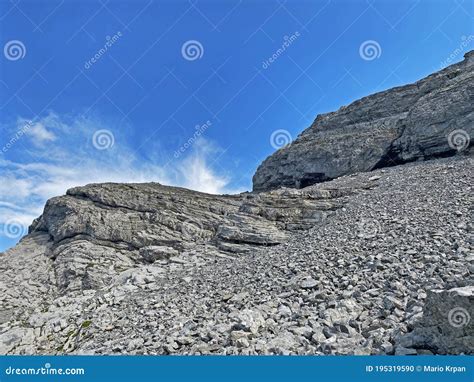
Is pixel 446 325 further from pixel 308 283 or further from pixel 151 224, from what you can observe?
pixel 151 224

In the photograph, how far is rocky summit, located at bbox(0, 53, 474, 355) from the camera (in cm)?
916

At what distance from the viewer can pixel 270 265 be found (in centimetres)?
1579

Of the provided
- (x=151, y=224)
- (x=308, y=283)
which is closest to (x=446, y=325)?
(x=308, y=283)

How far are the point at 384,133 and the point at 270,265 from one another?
101 feet

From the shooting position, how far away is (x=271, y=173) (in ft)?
157

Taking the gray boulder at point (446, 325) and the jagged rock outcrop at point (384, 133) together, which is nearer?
the gray boulder at point (446, 325)

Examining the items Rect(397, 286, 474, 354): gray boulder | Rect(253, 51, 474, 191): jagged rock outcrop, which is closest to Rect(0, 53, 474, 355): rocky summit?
Rect(397, 286, 474, 354): gray boulder

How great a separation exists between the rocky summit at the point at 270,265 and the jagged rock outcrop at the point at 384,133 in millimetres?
243

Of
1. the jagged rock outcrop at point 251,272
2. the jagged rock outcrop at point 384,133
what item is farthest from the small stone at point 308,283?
the jagged rock outcrop at point 384,133

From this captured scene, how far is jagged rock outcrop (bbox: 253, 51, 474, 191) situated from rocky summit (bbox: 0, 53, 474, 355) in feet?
0.80

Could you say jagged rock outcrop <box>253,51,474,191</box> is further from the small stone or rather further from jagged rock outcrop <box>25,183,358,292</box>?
the small stone

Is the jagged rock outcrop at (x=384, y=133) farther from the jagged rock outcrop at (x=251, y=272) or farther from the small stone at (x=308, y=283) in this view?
the small stone at (x=308, y=283)

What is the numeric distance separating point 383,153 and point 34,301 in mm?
35464

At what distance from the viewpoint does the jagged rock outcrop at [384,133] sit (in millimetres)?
32969
